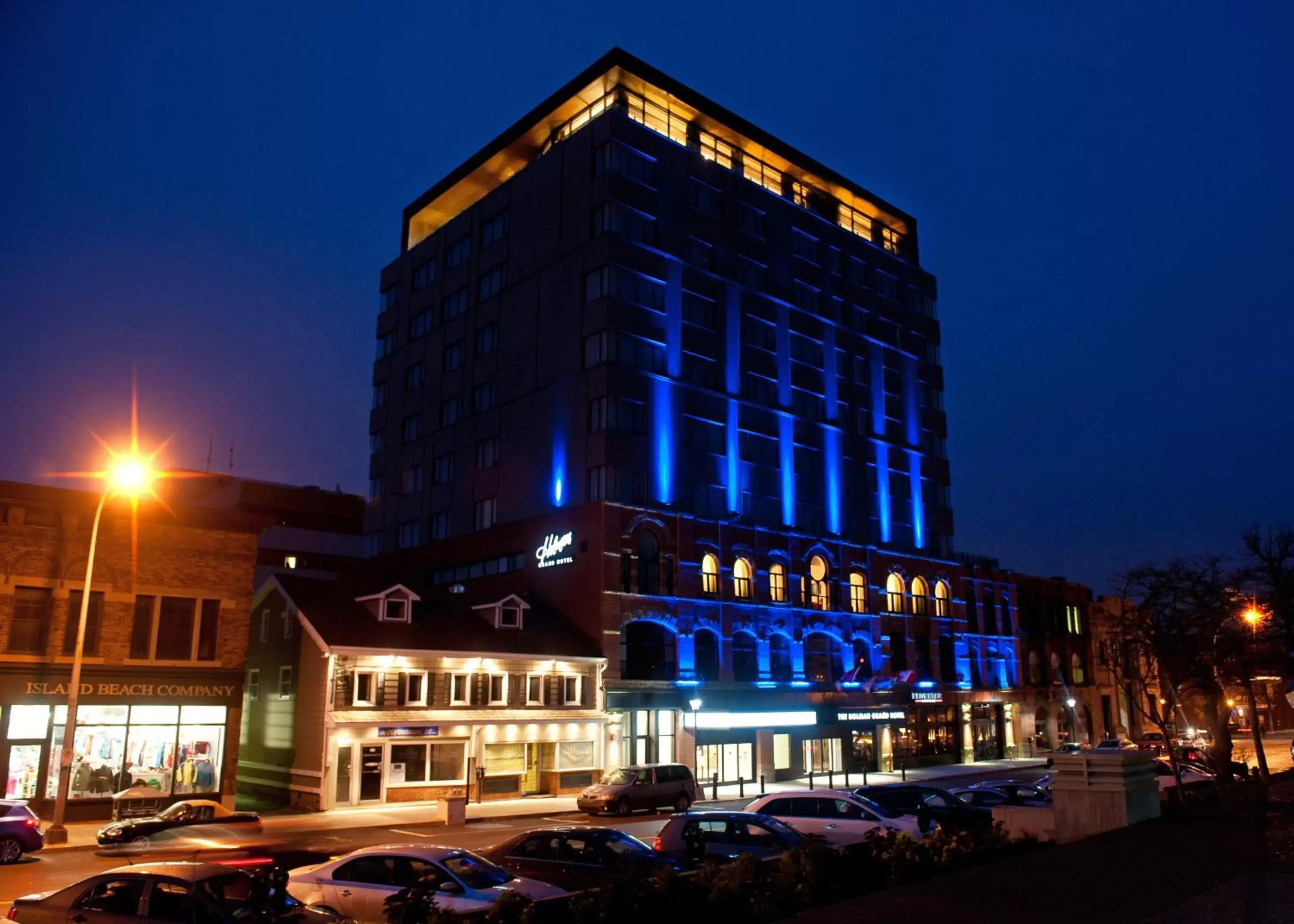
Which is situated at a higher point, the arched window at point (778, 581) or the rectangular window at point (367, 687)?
the arched window at point (778, 581)

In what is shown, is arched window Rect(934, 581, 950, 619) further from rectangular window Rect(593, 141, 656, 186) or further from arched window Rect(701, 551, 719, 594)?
rectangular window Rect(593, 141, 656, 186)

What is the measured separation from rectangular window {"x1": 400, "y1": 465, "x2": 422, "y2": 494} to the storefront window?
Answer: 35.9 metres

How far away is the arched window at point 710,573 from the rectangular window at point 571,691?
10.2 metres

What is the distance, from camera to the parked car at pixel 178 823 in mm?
27406

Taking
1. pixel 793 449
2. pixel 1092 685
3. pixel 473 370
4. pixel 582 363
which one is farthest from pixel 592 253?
pixel 1092 685

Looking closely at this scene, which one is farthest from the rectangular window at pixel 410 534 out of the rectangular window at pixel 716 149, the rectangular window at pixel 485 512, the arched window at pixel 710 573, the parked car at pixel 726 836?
the parked car at pixel 726 836

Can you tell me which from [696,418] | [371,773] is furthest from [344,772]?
[696,418]

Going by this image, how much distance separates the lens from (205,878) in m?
13.7

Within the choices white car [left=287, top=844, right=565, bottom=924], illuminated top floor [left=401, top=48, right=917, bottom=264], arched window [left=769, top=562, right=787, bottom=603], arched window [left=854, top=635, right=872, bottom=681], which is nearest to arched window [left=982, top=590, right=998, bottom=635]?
arched window [left=854, top=635, right=872, bottom=681]

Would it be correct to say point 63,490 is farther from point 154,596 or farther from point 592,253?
point 592,253

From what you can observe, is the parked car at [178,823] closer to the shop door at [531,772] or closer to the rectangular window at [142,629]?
the rectangular window at [142,629]

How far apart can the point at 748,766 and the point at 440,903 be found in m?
43.4

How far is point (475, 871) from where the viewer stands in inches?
627

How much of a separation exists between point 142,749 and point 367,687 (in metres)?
8.70
